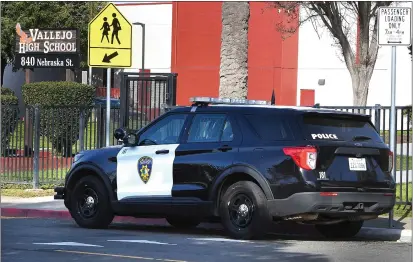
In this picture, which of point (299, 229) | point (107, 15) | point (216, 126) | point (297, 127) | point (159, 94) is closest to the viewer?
point (297, 127)

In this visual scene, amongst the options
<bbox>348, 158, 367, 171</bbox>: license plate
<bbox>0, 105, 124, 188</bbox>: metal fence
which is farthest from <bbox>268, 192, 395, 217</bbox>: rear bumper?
<bbox>0, 105, 124, 188</bbox>: metal fence

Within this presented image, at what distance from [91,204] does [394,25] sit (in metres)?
5.06

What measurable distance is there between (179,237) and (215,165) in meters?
1.07

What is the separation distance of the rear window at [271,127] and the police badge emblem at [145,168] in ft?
5.53

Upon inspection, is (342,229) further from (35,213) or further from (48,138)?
(48,138)

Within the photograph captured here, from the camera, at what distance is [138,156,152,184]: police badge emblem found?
570 inches

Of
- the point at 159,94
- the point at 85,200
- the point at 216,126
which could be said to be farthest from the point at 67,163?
the point at 216,126

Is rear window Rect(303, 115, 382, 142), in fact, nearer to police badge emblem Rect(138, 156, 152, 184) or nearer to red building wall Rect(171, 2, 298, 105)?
police badge emblem Rect(138, 156, 152, 184)

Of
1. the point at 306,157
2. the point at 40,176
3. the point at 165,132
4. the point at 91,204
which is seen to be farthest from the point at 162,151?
the point at 40,176

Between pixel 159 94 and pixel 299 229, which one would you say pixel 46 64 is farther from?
pixel 299 229

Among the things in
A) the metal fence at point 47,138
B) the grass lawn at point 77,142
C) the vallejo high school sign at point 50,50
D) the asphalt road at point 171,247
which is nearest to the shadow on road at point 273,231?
the asphalt road at point 171,247

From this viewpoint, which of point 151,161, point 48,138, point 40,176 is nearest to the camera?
point 151,161

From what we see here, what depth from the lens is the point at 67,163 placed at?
74.0ft

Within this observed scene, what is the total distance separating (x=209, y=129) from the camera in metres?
14.1
